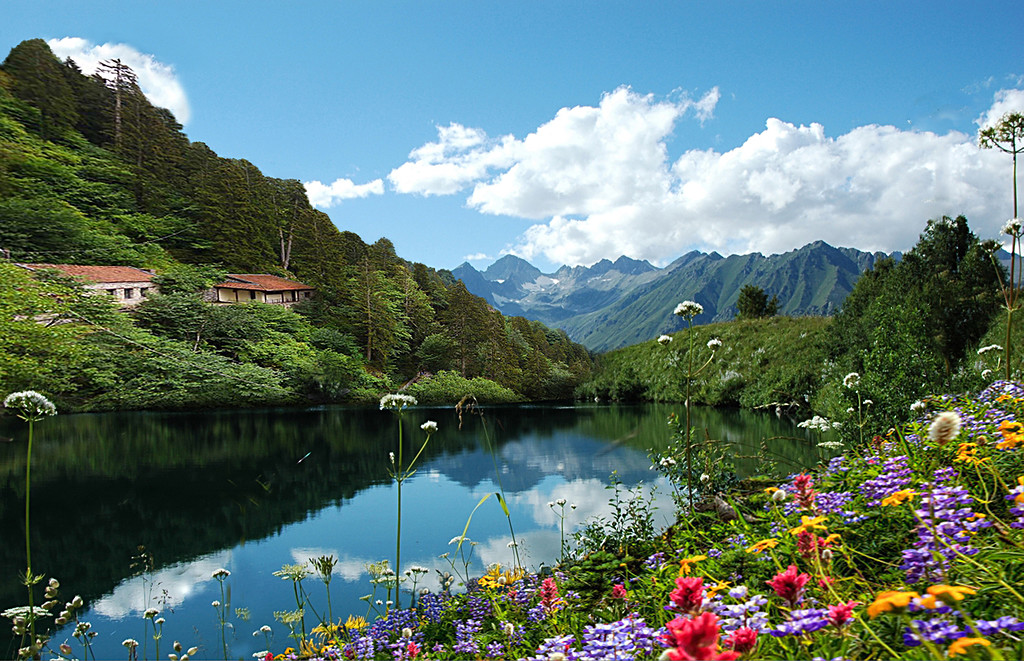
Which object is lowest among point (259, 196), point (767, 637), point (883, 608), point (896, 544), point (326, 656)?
point (326, 656)

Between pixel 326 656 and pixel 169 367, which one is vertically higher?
pixel 169 367

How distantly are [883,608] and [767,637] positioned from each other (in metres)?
0.92

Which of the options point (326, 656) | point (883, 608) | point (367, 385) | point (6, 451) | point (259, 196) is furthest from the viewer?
point (259, 196)

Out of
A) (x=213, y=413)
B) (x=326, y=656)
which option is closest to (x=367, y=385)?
(x=213, y=413)

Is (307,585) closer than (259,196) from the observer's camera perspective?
Yes

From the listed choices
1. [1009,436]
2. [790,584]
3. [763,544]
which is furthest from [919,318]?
[790,584]

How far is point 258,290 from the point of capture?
1593cm

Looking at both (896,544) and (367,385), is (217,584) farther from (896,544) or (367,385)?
(367,385)

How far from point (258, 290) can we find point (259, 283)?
393mm

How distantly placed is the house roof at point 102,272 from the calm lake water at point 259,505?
12.3 ft

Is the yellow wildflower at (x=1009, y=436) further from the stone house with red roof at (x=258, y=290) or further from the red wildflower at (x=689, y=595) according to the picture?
the stone house with red roof at (x=258, y=290)

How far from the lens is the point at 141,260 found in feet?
45.8

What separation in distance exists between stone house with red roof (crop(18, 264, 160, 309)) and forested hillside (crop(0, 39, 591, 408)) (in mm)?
360

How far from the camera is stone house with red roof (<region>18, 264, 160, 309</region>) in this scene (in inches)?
447
